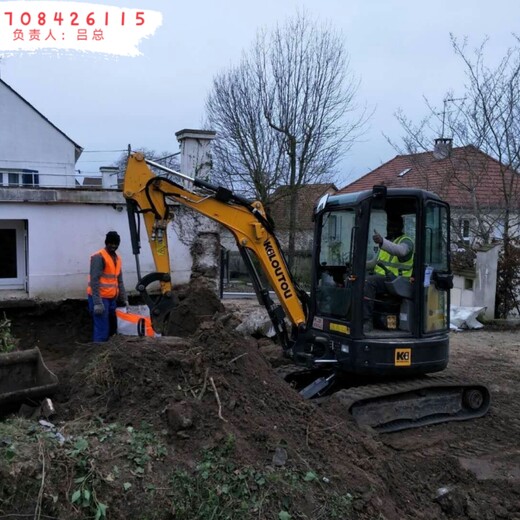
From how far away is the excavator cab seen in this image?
5.34 metres

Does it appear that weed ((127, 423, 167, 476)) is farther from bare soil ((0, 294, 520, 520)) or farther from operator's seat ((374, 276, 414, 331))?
operator's seat ((374, 276, 414, 331))

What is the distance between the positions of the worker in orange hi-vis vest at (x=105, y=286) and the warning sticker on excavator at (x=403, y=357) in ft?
11.9

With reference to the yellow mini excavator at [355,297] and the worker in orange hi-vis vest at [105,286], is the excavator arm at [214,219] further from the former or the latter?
the worker in orange hi-vis vest at [105,286]

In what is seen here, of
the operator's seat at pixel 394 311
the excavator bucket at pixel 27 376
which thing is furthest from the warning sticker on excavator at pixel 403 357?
the excavator bucket at pixel 27 376

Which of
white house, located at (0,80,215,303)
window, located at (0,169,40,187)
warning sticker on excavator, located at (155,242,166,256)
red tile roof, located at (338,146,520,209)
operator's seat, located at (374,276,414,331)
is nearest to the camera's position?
operator's seat, located at (374,276,414,331)

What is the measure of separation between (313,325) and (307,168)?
12.0 metres

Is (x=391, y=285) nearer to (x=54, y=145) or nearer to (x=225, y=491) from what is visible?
(x=225, y=491)

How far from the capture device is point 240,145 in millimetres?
17641

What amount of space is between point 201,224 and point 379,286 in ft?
16.6

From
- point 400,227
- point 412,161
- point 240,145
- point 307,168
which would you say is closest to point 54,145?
point 240,145

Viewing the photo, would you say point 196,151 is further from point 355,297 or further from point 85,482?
point 85,482

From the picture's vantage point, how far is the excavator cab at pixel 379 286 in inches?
210

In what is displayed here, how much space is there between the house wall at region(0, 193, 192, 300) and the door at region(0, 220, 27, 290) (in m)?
0.59

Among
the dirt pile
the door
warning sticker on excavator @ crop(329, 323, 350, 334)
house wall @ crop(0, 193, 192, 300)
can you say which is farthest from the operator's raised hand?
the door
